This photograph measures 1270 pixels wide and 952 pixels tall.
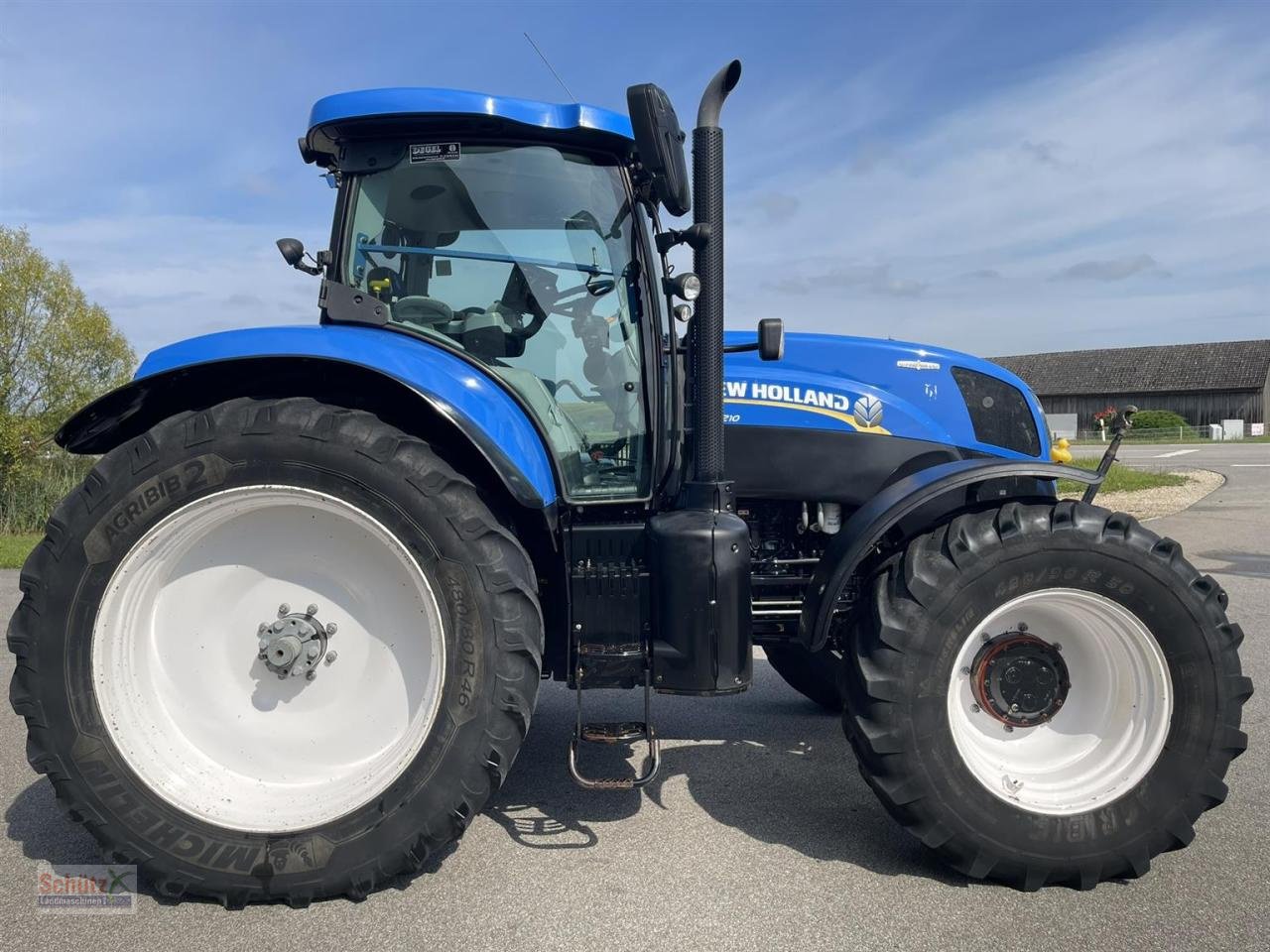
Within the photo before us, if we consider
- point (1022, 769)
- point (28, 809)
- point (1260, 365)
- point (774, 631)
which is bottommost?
point (28, 809)

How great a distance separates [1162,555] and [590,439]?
5.82 ft

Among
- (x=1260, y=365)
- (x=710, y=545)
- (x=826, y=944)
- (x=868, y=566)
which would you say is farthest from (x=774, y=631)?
(x=1260, y=365)

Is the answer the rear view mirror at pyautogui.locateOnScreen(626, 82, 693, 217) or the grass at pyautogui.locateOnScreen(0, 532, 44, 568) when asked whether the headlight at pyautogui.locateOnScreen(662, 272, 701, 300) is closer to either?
the rear view mirror at pyautogui.locateOnScreen(626, 82, 693, 217)

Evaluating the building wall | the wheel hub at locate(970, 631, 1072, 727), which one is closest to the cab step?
the wheel hub at locate(970, 631, 1072, 727)

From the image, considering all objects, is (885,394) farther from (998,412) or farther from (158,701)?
(158,701)

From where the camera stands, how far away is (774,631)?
11.2ft

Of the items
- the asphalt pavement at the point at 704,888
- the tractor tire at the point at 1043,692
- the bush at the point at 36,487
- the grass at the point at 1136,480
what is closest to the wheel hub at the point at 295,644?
the asphalt pavement at the point at 704,888

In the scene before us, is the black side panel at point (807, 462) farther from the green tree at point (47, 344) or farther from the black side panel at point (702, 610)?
the green tree at point (47, 344)

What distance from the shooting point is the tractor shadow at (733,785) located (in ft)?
9.59

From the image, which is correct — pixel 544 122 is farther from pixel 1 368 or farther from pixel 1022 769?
pixel 1 368

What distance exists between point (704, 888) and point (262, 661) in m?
1.49

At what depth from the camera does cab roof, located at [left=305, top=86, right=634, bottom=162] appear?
2900mm

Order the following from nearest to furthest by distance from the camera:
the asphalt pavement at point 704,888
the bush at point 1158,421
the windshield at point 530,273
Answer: the asphalt pavement at point 704,888, the windshield at point 530,273, the bush at point 1158,421

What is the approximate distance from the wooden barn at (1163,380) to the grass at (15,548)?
4505 centimetres
